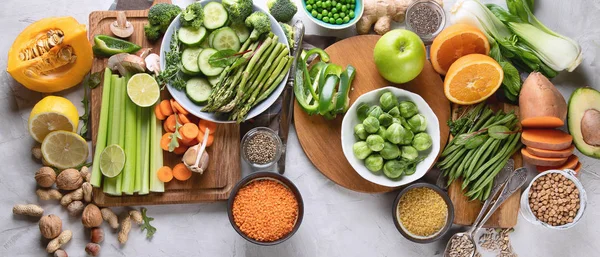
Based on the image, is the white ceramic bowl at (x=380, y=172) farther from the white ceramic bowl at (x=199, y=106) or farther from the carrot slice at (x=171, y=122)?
the carrot slice at (x=171, y=122)

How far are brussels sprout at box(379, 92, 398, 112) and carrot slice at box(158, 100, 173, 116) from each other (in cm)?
100

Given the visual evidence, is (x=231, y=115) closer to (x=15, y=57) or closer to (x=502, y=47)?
(x=15, y=57)

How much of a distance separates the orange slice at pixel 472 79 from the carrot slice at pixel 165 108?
1.32 meters

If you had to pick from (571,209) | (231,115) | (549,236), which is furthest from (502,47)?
(231,115)

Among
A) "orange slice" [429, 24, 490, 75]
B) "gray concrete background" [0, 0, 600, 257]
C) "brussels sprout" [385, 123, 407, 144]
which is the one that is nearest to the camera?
"brussels sprout" [385, 123, 407, 144]

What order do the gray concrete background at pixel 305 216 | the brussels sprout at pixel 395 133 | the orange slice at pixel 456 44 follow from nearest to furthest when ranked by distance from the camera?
the brussels sprout at pixel 395 133
the orange slice at pixel 456 44
the gray concrete background at pixel 305 216

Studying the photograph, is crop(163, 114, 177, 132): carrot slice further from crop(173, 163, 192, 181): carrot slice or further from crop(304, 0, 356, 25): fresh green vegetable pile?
crop(304, 0, 356, 25): fresh green vegetable pile

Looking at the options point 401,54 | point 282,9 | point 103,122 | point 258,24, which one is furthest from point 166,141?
point 401,54

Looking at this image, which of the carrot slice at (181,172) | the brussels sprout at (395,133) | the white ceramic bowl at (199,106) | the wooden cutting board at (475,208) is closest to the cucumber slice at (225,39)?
the white ceramic bowl at (199,106)

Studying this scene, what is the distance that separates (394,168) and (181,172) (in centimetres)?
100

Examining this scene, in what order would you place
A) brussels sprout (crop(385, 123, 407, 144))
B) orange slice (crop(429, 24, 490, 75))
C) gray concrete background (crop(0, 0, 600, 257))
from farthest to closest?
gray concrete background (crop(0, 0, 600, 257)) → orange slice (crop(429, 24, 490, 75)) → brussels sprout (crop(385, 123, 407, 144))

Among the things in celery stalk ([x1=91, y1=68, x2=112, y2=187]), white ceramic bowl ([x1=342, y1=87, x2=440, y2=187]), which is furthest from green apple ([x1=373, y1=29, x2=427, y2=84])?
celery stalk ([x1=91, y1=68, x2=112, y2=187])

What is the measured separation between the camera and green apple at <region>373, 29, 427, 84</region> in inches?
86.3

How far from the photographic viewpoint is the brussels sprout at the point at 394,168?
2193mm
